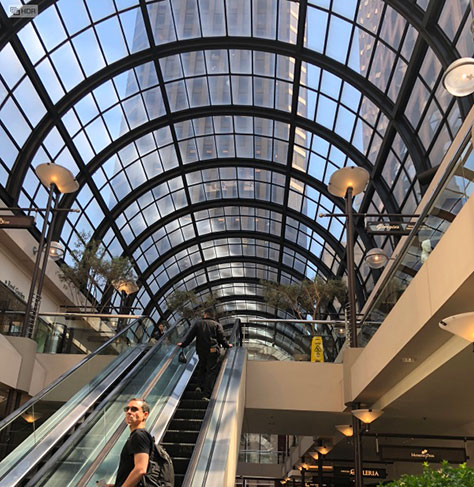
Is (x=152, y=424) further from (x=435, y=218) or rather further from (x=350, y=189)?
(x=350, y=189)

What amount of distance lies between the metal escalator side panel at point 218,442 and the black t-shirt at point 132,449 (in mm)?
1510

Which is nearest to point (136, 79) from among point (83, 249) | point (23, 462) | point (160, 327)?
point (83, 249)

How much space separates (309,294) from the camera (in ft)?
86.5

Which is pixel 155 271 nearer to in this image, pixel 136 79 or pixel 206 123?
pixel 206 123

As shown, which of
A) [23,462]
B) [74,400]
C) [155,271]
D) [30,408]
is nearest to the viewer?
[23,462]

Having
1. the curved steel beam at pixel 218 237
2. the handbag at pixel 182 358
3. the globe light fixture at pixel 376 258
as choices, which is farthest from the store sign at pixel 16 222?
the curved steel beam at pixel 218 237

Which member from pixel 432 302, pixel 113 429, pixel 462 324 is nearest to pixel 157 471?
pixel 113 429

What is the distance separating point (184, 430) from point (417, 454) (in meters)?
6.49

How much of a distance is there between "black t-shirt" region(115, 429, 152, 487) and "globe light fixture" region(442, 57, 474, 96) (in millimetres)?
6105

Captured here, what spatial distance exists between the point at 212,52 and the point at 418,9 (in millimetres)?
9780

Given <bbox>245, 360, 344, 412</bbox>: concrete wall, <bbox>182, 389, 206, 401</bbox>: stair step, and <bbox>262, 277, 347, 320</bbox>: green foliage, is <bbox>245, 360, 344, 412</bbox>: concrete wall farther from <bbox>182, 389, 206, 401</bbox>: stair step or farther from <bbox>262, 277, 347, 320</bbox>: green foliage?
<bbox>262, 277, 347, 320</bbox>: green foliage

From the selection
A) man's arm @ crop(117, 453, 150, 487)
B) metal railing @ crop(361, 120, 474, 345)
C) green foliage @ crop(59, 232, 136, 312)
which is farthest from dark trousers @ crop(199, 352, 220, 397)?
green foliage @ crop(59, 232, 136, 312)

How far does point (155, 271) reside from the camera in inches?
1382

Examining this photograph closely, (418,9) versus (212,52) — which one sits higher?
(212,52)
